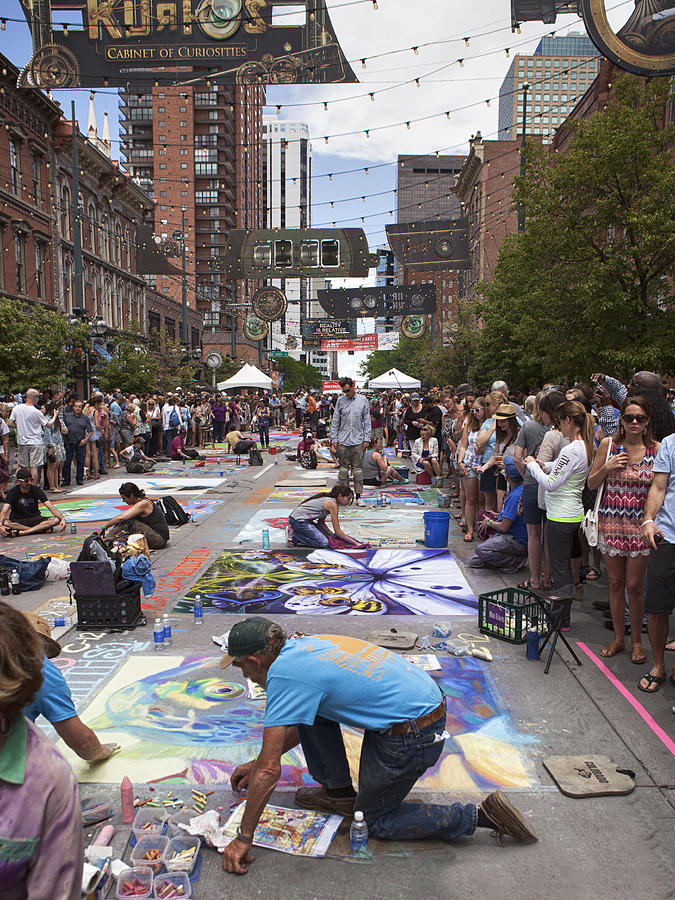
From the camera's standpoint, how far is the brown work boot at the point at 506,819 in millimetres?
3576

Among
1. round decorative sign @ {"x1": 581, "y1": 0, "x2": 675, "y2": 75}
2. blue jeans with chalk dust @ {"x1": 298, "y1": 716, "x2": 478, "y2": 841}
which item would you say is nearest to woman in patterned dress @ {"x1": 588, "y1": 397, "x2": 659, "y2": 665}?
blue jeans with chalk dust @ {"x1": 298, "y1": 716, "x2": 478, "y2": 841}

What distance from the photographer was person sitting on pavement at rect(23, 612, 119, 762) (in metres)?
3.86

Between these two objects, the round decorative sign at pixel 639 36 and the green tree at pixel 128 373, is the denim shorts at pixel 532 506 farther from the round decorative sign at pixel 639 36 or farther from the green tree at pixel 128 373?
the green tree at pixel 128 373

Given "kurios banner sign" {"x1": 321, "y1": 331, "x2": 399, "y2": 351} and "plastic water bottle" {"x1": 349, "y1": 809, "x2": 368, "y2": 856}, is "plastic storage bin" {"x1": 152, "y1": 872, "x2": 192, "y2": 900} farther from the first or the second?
"kurios banner sign" {"x1": 321, "y1": 331, "x2": 399, "y2": 351}

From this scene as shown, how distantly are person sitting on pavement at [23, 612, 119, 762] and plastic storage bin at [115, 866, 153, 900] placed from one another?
98cm

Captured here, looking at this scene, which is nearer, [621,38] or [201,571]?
[201,571]

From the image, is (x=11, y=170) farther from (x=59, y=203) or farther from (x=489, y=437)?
(x=489, y=437)

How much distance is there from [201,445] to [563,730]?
25.1 m

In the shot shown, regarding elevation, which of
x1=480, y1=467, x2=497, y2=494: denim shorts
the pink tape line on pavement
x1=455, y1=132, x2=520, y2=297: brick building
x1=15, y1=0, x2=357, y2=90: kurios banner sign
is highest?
x1=455, y1=132, x2=520, y2=297: brick building

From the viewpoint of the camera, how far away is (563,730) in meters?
4.80

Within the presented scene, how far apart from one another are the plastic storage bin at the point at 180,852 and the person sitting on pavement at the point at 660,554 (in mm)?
3426

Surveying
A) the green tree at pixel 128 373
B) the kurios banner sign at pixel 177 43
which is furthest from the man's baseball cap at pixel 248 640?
the green tree at pixel 128 373

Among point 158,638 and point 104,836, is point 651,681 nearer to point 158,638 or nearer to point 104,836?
point 104,836

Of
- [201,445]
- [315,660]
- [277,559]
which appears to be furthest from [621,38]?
[201,445]
